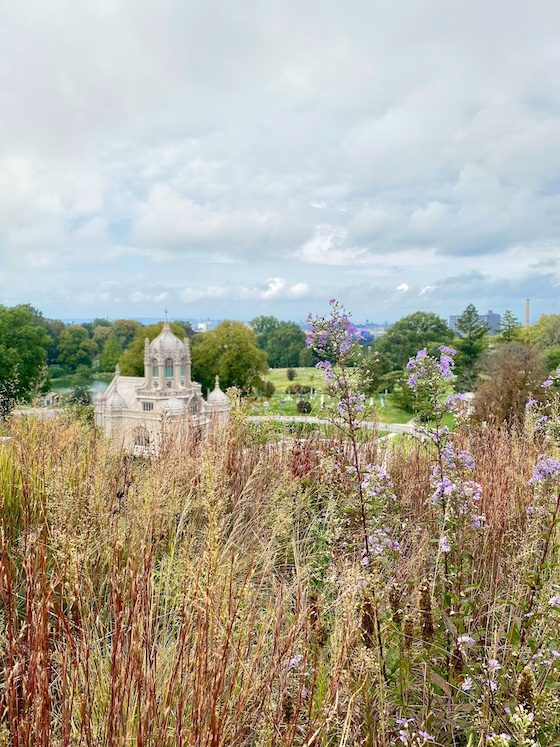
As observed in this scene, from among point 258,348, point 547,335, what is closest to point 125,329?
point 258,348

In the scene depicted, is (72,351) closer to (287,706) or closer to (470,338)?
(470,338)

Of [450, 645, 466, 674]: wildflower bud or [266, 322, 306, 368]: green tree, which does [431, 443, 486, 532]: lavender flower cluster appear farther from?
[266, 322, 306, 368]: green tree

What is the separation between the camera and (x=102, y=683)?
1757mm

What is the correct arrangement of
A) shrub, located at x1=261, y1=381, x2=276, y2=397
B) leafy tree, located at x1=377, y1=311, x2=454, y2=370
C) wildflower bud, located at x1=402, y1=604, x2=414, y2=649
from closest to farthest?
wildflower bud, located at x1=402, y1=604, x2=414, y2=649, shrub, located at x1=261, y1=381, x2=276, y2=397, leafy tree, located at x1=377, y1=311, x2=454, y2=370

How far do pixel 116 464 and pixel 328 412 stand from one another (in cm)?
282

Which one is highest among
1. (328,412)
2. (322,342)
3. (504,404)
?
(322,342)

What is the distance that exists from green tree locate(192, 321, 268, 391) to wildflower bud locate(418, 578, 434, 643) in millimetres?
38706

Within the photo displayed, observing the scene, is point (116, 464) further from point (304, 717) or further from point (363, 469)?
point (304, 717)

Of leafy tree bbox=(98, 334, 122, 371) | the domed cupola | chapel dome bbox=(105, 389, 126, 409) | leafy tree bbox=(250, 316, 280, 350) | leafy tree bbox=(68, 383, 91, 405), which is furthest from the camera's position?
leafy tree bbox=(250, 316, 280, 350)

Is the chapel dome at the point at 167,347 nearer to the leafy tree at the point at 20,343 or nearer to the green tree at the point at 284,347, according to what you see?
the leafy tree at the point at 20,343

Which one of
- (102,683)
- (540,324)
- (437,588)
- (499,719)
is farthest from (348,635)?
(540,324)

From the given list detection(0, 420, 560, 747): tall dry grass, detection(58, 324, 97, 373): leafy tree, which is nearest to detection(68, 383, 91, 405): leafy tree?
detection(0, 420, 560, 747): tall dry grass

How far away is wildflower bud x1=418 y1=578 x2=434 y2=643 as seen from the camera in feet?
5.94

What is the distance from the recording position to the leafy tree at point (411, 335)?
45531 millimetres
